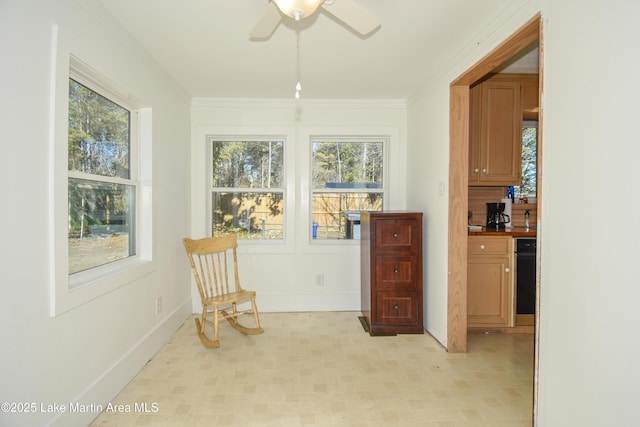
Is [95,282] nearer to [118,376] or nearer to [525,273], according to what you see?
[118,376]

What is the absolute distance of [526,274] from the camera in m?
2.95

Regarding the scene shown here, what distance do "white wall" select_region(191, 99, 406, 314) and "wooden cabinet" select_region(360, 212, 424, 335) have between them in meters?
0.68

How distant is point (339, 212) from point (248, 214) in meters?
1.03

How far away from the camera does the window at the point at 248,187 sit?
11.9 ft

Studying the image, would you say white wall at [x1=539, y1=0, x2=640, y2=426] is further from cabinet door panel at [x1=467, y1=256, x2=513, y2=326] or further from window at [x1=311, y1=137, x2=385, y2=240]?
window at [x1=311, y1=137, x2=385, y2=240]

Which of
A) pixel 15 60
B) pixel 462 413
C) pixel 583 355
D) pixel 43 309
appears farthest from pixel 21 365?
pixel 583 355

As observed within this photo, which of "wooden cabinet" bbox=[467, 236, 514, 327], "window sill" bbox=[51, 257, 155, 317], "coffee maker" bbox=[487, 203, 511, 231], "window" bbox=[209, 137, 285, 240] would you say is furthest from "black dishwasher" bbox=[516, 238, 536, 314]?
"window sill" bbox=[51, 257, 155, 317]

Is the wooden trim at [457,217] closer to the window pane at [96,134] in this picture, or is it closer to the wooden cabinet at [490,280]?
the wooden cabinet at [490,280]

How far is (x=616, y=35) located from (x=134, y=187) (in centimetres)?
284

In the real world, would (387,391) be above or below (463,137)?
below

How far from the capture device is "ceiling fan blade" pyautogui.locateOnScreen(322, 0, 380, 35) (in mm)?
1392

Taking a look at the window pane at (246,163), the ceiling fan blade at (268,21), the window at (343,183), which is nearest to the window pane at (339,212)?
the window at (343,183)

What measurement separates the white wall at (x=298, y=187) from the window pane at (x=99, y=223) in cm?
113

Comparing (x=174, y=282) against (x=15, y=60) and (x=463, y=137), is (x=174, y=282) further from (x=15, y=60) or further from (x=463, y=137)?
(x=463, y=137)
